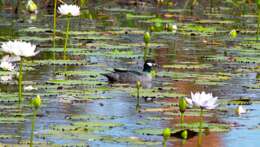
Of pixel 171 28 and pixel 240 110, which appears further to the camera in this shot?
pixel 171 28

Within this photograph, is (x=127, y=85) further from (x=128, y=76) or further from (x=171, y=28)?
(x=171, y=28)

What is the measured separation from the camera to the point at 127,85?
36.8 feet

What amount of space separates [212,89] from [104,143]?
3.50m

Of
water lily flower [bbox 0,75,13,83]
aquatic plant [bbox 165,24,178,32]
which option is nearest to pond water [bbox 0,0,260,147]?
aquatic plant [bbox 165,24,178,32]

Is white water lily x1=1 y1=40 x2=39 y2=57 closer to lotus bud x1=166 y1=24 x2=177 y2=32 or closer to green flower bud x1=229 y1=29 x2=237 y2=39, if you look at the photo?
green flower bud x1=229 y1=29 x2=237 y2=39

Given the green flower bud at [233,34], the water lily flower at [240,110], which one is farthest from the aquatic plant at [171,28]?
the water lily flower at [240,110]

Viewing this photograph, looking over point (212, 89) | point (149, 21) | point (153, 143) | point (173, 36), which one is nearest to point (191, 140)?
point (153, 143)

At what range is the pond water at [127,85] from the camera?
26.3ft

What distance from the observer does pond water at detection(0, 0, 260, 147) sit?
8023mm

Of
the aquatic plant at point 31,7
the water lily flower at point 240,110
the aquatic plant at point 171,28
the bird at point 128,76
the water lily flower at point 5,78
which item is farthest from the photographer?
the aquatic plant at point 31,7

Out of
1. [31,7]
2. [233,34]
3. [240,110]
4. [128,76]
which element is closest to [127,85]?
[128,76]

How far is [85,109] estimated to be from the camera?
30.2 feet

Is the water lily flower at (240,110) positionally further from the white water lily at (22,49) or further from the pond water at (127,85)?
the white water lily at (22,49)

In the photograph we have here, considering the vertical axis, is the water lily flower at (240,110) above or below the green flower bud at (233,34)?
below
